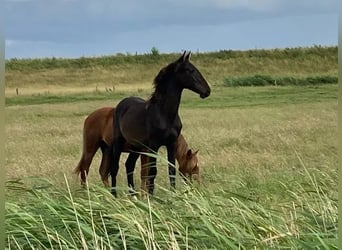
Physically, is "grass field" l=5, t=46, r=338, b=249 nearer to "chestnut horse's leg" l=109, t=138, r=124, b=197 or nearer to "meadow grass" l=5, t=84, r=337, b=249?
"meadow grass" l=5, t=84, r=337, b=249

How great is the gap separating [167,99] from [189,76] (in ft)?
1.07

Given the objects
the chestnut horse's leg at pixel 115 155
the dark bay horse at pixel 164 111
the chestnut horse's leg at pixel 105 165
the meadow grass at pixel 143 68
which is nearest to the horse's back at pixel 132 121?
the dark bay horse at pixel 164 111

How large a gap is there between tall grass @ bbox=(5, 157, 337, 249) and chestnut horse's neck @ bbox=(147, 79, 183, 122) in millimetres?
3390

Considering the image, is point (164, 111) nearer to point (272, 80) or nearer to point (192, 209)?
point (192, 209)

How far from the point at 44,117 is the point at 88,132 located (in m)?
12.5

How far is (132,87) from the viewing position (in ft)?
106

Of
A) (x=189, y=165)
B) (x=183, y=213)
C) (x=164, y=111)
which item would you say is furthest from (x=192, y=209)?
(x=189, y=165)

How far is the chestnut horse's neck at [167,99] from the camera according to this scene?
6961mm

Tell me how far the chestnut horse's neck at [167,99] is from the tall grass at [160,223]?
3390 millimetres

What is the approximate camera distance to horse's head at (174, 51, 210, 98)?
691 centimetres

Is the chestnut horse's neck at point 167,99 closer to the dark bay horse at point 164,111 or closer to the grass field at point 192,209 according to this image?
the dark bay horse at point 164,111

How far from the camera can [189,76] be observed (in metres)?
6.95

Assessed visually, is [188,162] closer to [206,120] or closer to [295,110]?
[206,120]

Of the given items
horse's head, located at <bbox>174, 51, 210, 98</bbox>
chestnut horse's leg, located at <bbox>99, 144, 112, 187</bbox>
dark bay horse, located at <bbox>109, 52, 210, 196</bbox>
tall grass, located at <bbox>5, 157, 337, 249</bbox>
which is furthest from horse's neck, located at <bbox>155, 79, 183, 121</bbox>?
tall grass, located at <bbox>5, 157, 337, 249</bbox>
